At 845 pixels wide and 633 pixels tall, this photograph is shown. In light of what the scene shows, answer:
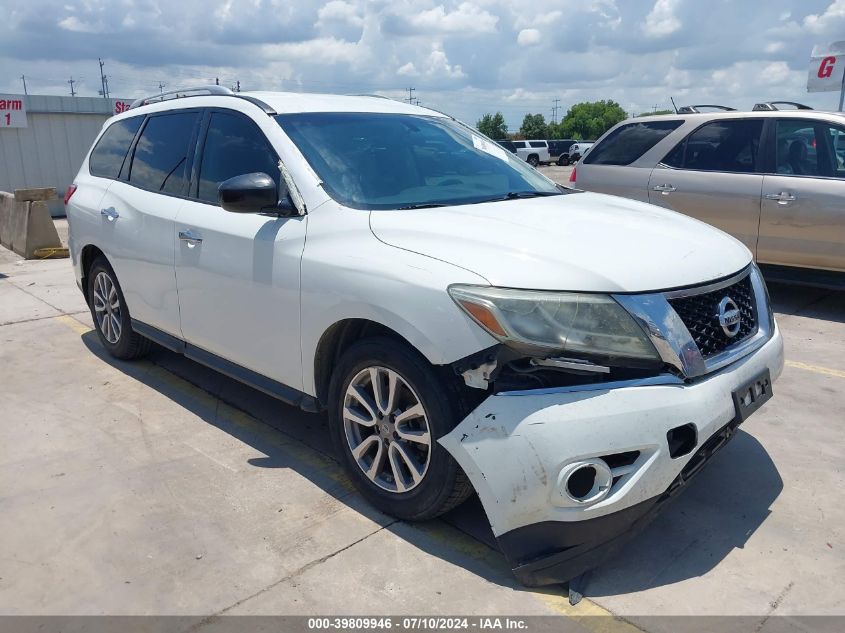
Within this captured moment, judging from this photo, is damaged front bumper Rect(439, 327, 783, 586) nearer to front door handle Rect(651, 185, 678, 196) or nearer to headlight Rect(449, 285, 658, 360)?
headlight Rect(449, 285, 658, 360)

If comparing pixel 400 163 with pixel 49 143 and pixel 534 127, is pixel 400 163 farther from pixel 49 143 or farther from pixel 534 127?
pixel 534 127

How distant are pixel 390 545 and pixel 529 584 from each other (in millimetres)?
644

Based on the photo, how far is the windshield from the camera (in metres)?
3.61

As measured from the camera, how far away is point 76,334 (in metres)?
6.51

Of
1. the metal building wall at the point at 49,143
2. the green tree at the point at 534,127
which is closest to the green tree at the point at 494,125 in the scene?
the green tree at the point at 534,127

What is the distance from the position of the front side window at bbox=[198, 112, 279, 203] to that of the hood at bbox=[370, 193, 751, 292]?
90cm

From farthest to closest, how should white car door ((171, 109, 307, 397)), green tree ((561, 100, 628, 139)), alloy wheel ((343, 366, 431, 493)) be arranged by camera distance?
green tree ((561, 100, 628, 139))
white car door ((171, 109, 307, 397))
alloy wheel ((343, 366, 431, 493))

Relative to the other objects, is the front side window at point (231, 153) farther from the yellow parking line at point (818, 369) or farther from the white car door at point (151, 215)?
the yellow parking line at point (818, 369)

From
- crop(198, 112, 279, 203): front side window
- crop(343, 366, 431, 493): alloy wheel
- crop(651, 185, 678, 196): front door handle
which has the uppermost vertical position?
crop(198, 112, 279, 203): front side window

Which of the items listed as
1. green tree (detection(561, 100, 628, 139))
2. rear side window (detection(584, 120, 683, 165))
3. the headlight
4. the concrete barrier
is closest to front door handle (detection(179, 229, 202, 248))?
the headlight

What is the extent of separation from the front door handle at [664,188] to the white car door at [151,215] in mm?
4808

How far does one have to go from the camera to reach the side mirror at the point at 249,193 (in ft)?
11.3

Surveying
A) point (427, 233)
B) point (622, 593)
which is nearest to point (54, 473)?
point (427, 233)

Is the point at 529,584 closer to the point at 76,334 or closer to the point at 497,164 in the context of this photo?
the point at 497,164
